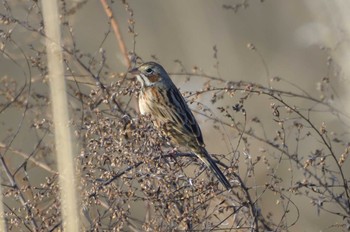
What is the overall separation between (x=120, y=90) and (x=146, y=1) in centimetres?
524

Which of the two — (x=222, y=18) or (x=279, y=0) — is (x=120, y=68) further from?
(x=279, y=0)

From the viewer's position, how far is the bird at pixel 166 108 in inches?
167

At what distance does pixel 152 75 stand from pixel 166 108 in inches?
9.4

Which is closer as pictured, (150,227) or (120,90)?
(150,227)

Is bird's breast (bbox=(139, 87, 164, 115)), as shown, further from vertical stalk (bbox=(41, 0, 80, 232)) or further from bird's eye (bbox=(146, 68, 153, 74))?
vertical stalk (bbox=(41, 0, 80, 232))

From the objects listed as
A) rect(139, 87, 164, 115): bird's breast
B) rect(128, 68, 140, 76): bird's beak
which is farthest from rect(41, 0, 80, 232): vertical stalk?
rect(139, 87, 164, 115): bird's breast

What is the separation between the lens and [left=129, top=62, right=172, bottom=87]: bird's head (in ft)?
15.4

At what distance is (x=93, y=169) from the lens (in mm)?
3270

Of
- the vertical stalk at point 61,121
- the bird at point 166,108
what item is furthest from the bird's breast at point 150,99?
the vertical stalk at point 61,121

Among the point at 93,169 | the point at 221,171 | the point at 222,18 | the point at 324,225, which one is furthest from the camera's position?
the point at 222,18

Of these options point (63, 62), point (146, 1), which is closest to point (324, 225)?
point (146, 1)

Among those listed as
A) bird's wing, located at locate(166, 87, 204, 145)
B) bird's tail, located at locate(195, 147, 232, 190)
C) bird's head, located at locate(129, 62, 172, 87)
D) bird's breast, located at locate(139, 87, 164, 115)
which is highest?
bird's head, located at locate(129, 62, 172, 87)

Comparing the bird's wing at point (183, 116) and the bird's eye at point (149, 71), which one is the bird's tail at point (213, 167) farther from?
the bird's eye at point (149, 71)

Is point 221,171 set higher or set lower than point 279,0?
lower
